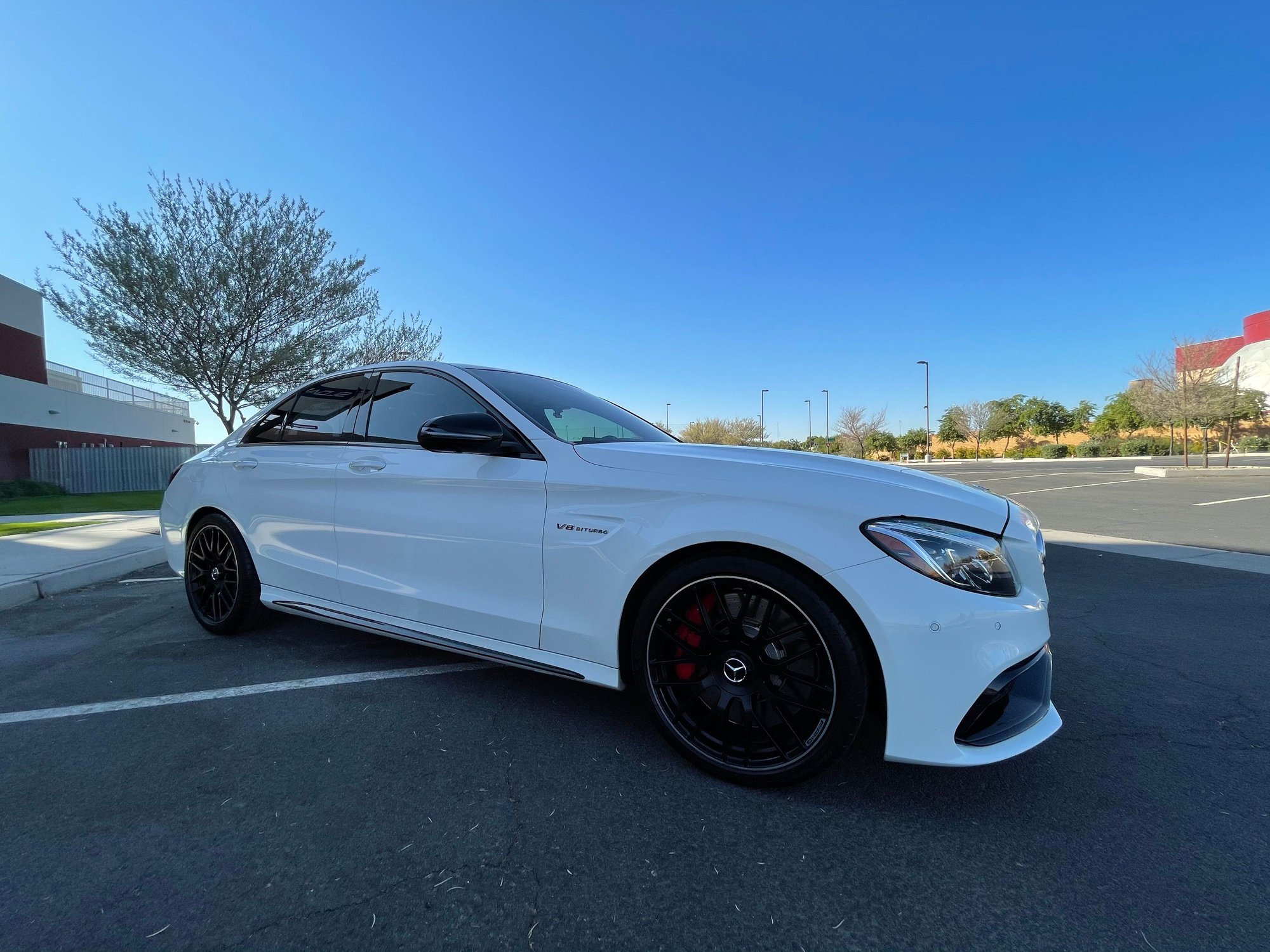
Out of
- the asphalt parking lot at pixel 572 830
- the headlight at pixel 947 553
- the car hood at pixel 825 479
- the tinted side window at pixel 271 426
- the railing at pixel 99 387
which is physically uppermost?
the railing at pixel 99 387

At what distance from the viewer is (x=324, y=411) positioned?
11.3 feet

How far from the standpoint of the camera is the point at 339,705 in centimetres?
271

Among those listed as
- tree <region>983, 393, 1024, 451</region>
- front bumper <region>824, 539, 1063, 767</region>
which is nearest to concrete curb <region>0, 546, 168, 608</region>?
front bumper <region>824, 539, 1063, 767</region>

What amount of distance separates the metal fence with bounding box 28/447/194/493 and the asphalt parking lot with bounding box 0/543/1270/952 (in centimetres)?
2362

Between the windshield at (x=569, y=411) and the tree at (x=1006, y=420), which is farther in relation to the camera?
the tree at (x=1006, y=420)

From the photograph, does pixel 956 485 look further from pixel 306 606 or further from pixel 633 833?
pixel 306 606

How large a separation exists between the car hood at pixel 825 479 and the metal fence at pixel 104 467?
80.8 ft

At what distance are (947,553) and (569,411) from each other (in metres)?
1.89

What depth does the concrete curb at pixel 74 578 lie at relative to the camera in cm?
470

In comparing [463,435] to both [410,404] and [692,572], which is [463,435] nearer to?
[410,404]

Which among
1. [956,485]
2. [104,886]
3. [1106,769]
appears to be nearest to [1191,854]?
[1106,769]

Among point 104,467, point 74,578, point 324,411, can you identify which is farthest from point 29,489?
point 324,411

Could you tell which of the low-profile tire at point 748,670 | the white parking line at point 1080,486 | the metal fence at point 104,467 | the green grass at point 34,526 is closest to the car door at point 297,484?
the low-profile tire at point 748,670

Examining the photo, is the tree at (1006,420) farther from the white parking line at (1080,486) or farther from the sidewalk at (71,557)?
the sidewalk at (71,557)
